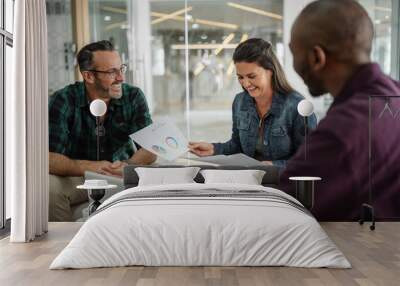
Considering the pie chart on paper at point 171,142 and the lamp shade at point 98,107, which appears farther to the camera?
the pie chart on paper at point 171,142

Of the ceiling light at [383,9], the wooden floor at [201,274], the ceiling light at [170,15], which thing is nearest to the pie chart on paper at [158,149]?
the ceiling light at [170,15]

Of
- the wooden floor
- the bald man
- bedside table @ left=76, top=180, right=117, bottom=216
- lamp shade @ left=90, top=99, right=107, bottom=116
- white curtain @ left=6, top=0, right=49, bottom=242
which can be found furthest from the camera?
lamp shade @ left=90, top=99, right=107, bottom=116

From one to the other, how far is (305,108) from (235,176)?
110 centimetres

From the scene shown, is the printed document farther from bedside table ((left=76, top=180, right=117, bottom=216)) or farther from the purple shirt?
the purple shirt

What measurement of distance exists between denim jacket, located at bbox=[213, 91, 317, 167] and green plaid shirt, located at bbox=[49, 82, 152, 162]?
1075mm

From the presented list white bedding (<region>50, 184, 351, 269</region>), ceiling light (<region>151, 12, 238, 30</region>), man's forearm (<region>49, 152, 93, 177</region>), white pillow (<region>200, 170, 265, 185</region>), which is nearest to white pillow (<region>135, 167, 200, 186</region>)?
white pillow (<region>200, 170, 265, 185</region>)

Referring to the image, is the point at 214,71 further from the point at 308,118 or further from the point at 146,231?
the point at 146,231

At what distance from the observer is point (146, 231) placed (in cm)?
470

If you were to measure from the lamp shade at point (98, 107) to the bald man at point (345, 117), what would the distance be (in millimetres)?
2203

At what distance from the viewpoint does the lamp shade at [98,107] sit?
7.16 meters

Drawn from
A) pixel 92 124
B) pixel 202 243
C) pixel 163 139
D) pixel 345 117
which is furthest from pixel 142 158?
pixel 202 243

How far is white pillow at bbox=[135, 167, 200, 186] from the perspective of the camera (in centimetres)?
698

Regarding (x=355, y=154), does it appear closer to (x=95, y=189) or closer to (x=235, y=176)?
(x=235, y=176)

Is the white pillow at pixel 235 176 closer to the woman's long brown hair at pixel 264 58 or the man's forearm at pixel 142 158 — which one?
the man's forearm at pixel 142 158
